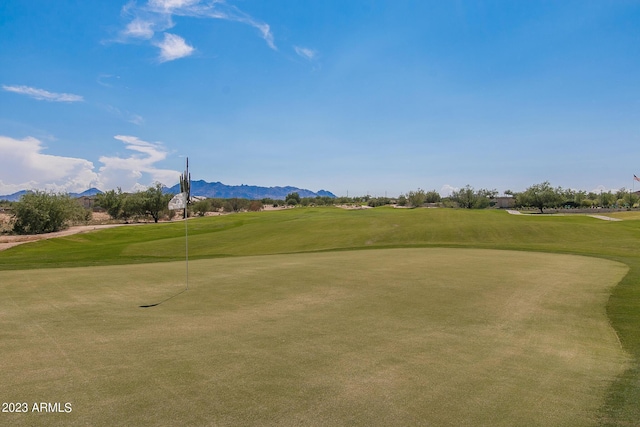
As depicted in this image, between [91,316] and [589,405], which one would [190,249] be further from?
[589,405]

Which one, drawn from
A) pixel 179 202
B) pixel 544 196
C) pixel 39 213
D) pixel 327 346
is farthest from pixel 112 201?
pixel 544 196

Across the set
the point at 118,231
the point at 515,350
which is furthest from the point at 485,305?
the point at 118,231

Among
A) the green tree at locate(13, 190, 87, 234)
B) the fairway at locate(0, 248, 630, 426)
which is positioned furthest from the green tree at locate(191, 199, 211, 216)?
the fairway at locate(0, 248, 630, 426)

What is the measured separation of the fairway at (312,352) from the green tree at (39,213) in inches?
2178

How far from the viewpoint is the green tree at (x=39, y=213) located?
57103 millimetres

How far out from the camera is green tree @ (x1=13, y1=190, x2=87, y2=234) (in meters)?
57.1

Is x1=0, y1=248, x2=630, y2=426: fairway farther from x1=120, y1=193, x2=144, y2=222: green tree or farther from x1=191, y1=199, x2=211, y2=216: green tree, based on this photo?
x1=191, y1=199, x2=211, y2=216: green tree

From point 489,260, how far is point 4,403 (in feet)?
64.4

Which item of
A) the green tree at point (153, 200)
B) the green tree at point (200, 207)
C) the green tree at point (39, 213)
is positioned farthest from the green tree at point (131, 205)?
the green tree at point (200, 207)

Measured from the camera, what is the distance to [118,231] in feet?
164

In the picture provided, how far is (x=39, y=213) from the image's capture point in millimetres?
57312

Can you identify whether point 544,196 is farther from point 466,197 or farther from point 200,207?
point 200,207

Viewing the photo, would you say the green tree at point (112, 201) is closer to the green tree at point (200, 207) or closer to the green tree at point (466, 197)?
the green tree at point (200, 207)

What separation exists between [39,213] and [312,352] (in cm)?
6694
